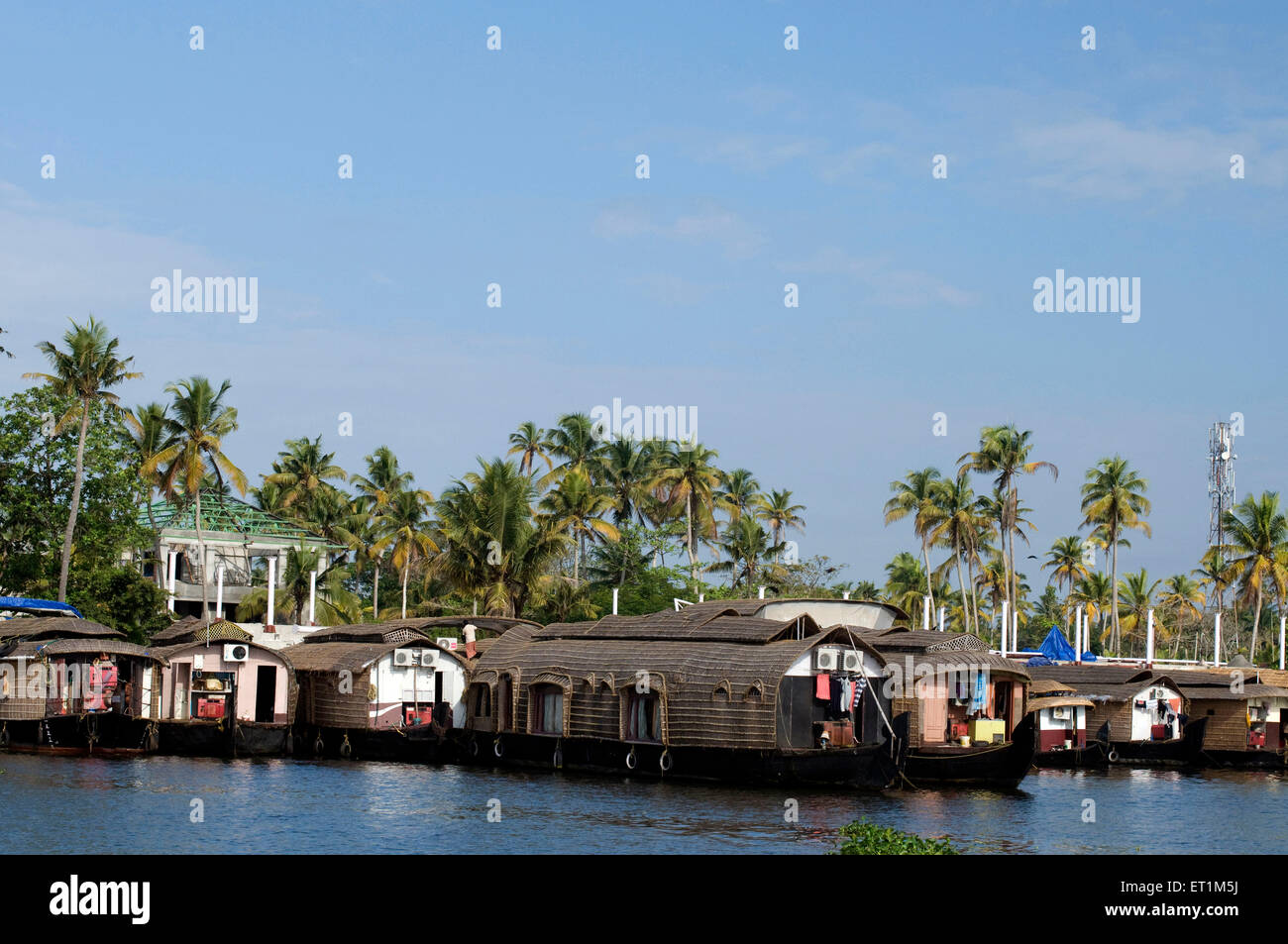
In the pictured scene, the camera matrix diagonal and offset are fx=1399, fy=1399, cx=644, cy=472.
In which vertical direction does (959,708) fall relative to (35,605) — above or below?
below

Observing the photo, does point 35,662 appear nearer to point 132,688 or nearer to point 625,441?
point 132,688

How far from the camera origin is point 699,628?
3322 cm

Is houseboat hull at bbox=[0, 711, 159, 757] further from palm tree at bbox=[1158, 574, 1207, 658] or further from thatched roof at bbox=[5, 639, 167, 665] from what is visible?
palm tree at bbox=[1158, 574, 1207, 658]

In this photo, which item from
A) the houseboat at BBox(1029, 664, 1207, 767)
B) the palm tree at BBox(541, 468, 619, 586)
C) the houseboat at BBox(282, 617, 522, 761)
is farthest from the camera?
the palm tree at BBox(541, 468, 619, 586)

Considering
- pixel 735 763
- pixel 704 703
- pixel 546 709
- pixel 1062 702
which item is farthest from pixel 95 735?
pixel 1062 702

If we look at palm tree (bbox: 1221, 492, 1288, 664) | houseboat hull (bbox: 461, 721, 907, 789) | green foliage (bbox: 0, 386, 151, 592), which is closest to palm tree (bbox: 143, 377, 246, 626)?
green foliage (bbox: 0, 386, 151, 592)

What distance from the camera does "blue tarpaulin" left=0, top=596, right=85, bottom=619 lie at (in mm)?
43875

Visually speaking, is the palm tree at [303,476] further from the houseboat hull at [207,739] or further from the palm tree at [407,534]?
the houseboat hull at [207,739]

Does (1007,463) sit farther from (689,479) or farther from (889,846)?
(889,846)

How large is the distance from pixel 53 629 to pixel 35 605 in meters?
5.81

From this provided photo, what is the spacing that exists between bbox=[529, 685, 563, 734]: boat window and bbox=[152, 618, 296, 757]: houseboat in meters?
6.93

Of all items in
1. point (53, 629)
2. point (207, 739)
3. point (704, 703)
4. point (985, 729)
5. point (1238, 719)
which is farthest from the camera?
point (1238, 719)
